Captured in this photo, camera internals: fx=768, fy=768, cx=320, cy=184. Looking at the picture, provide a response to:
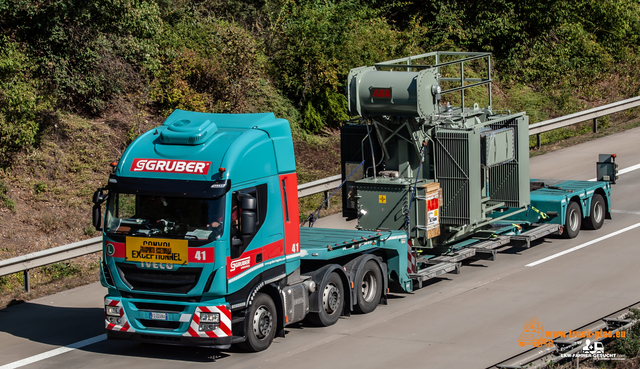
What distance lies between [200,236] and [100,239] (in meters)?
6.18

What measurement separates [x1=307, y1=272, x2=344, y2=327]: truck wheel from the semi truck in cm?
2

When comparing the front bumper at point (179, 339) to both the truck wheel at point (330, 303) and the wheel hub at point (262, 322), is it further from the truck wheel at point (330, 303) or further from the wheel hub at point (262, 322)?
the truck wheel at point (330, 303)

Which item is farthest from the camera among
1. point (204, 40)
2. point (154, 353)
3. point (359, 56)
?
point (359, 56)

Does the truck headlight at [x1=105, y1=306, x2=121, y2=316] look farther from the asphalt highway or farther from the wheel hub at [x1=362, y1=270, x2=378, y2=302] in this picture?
the wheel hub at [x1=362, y1=270, x2=378, y2=302]

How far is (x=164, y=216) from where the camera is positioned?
1049cm

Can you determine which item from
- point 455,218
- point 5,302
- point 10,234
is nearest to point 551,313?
point 455,218

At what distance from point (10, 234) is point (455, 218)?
10.1 metres

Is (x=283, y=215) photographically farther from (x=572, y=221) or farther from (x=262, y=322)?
(x=572, y=221)

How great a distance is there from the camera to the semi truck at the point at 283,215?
1042 cm

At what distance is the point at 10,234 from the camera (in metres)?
17.7

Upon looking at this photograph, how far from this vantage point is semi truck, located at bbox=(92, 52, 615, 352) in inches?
410

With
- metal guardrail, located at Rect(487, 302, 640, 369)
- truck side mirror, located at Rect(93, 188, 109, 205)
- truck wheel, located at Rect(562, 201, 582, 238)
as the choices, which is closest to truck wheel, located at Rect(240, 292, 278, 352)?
truck side mirror, located at Rect(93, 188, 109, 205)

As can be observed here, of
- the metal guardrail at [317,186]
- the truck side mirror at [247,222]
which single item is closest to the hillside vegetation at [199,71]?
the metal guardrail at [317,186]

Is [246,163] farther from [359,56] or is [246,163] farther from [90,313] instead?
[359,56]
